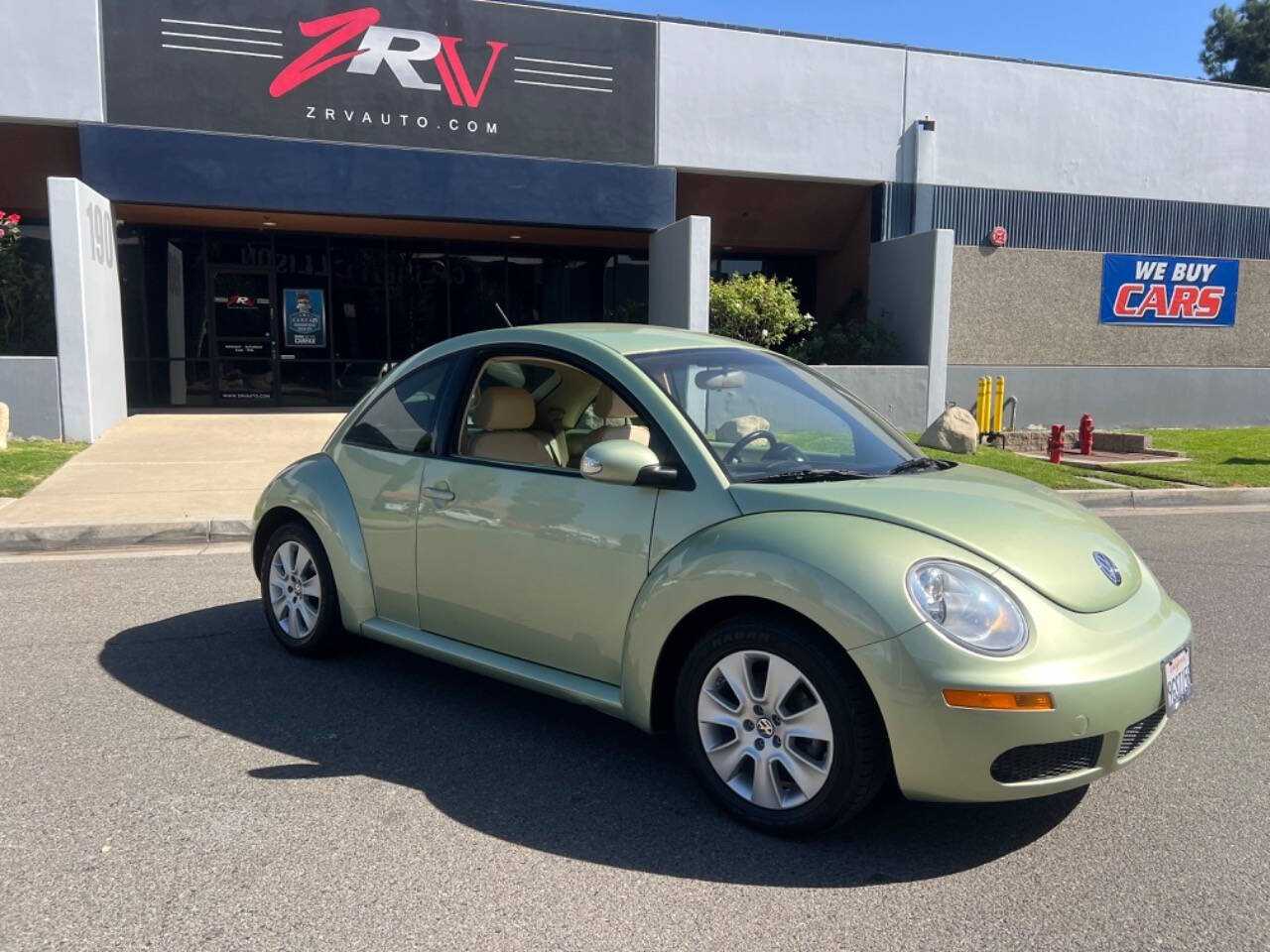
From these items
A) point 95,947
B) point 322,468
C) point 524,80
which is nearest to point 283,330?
point 524,80

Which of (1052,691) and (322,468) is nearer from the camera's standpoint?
(1052,691)

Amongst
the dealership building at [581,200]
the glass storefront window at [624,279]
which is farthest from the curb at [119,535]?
the glass storefront window at [624,279]

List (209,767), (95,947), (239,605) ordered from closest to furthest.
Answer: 1. (95,947)
2. (209,767)
3. (239,605)

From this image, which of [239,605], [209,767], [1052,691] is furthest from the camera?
[239,605]

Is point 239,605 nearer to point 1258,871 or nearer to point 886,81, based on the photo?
point 1258,871

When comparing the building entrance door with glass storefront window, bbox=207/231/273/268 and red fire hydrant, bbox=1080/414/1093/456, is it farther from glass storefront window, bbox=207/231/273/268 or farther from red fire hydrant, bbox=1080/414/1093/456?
red fire hydrant, bbox=1080/414/1093/456

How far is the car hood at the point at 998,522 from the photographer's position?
322 cm

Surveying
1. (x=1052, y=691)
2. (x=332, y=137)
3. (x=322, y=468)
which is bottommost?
(x=1052, y=691)

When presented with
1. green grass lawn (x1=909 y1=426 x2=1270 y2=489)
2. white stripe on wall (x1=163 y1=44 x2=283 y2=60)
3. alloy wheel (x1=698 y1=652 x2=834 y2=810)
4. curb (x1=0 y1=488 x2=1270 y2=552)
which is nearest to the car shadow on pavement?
alloy wheel (x1=698 y1=652 x2=834 y2=810)

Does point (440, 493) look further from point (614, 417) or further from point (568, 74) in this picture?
point (568, 74)

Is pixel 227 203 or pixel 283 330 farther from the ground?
pixel 227 203

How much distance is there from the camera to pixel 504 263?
19734mm

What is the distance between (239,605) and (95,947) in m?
3.76

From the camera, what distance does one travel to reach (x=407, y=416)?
15.6 feet
